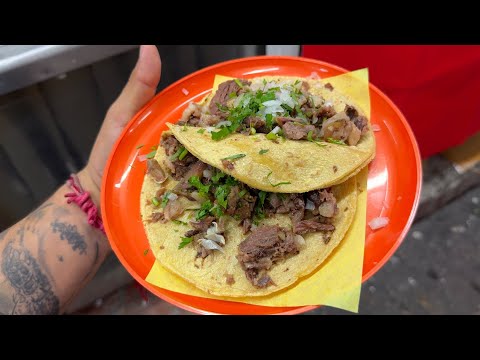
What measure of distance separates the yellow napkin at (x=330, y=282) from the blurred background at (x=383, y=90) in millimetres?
1087

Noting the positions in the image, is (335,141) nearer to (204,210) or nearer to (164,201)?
(204,210)

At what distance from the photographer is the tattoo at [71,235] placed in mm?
2234

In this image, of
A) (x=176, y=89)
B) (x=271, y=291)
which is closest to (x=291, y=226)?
(x=271, y=291)

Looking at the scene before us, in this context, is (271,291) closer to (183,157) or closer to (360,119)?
(183,157)

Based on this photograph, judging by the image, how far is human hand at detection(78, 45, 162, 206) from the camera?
2.20 metres

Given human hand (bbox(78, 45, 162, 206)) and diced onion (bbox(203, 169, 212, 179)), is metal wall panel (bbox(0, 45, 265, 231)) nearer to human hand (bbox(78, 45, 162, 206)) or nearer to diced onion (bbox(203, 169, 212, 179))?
human hand (bbox(78, 45, 162, 206))

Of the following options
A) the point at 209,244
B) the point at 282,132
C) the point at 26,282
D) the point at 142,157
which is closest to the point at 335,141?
the point at 282,132

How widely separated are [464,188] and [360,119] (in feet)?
7.06

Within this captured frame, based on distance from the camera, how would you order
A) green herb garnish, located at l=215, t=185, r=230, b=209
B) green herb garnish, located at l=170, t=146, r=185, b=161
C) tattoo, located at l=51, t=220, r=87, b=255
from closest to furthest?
1. green herb garnish, located at l=215, t=185, r=230, b=209
2. green herb garnish, located at l=170, t=146, r=185, b=161
3. tattoo, located at l=51, t=220, r=87, b=255

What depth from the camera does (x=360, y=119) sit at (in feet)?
6.43

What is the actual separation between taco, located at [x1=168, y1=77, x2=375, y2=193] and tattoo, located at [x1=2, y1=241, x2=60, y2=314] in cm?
110

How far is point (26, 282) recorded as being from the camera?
6.95ft

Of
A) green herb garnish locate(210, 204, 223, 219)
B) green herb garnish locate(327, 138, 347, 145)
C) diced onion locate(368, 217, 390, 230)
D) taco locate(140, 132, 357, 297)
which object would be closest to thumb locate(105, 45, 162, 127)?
taco locate(140, 132, 357, 297)

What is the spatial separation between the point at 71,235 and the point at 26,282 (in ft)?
1.07
